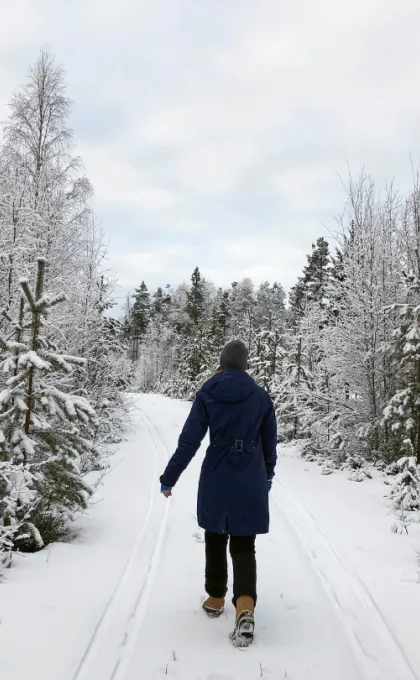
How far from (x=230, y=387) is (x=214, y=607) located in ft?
6.15

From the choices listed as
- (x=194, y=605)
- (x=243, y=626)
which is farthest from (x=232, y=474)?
(x=194, y=605)

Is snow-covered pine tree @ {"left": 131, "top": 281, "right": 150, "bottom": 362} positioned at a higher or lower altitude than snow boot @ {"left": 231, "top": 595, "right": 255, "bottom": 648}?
higher

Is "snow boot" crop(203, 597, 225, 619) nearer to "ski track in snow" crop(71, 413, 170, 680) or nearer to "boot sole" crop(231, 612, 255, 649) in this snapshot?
"boot sole" crop(231, 612, 255, 649)

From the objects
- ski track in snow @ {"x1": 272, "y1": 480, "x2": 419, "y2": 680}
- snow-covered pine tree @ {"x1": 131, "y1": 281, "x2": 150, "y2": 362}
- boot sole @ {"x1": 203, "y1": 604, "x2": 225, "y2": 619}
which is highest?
snow-covered pine tree @ {"x1": 131, "y1": 281, "x2": 150, "y2": 362}

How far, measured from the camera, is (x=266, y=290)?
74812 mm

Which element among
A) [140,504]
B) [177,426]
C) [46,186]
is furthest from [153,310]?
[140,504]

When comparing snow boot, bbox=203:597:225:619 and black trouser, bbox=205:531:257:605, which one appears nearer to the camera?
black trouser, bbox=205:531:257:605

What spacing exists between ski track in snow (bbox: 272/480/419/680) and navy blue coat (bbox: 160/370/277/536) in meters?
1.09

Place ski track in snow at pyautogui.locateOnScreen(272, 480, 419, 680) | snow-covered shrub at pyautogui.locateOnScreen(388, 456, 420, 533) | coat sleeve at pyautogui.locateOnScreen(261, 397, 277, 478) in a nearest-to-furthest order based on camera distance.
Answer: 1. ski track in snow at pyautogui.locateOnScreen(272, 480, 419, 680)
2. coat sleeve at pyautogui.locateOnScreen(261, 397, 277, 478)
3. snow-covered shrub at pyautogui.locateOnScreen(388, 456, 420, 533)

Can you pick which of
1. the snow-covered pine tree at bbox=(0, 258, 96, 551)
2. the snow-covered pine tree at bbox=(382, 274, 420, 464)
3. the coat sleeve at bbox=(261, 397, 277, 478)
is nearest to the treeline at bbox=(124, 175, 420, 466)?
the snow-covered pine tree at bbox=(382, 274, 420, 464)

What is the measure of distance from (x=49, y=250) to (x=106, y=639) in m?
10.6

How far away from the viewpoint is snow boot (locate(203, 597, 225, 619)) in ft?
12.1

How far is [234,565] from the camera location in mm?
3584

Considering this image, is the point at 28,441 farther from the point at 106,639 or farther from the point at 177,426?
the point at 177,426
